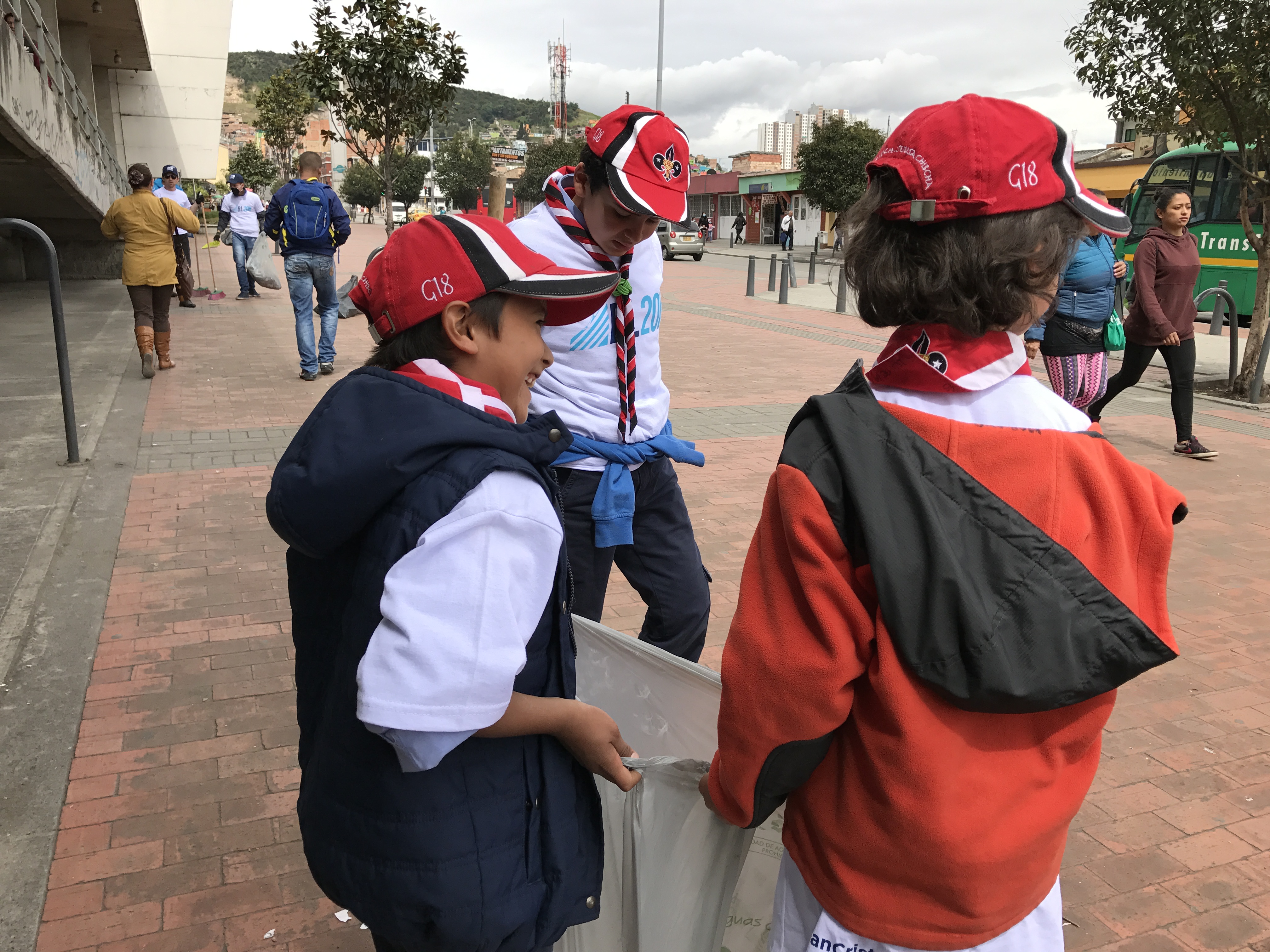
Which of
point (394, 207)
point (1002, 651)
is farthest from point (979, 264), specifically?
point (394, 207)

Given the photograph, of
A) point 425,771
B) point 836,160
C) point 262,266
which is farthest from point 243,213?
point 836,160

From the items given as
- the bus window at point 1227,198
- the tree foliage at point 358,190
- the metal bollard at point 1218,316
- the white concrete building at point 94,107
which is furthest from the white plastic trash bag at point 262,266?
the tree foliage at point 358,190

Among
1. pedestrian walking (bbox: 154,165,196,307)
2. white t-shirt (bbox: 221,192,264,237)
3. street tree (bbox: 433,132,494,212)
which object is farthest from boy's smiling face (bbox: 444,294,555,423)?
street tree (bbox: 433,132,494,212)

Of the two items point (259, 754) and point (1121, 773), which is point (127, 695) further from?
point (1121, 773)

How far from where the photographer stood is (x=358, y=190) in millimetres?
88688

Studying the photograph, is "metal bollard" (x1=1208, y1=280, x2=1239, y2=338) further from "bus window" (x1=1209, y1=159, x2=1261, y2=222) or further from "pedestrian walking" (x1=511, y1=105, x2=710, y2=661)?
"pedestrian walking" (x1=511, y1=105, x2=710, y2=661)

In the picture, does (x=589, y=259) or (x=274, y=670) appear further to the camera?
(x=274, y=670)

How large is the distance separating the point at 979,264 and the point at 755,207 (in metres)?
59.0

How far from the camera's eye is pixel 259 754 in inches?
125

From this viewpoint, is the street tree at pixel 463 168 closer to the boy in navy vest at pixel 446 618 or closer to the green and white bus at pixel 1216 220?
the green and white bus at pixel 1216 220

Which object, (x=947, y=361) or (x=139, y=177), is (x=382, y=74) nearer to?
(x=139, y=177)

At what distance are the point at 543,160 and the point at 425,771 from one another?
56463mm

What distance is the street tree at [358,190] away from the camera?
8356 cm

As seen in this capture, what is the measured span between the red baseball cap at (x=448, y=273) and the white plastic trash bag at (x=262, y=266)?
1272 centimetres
